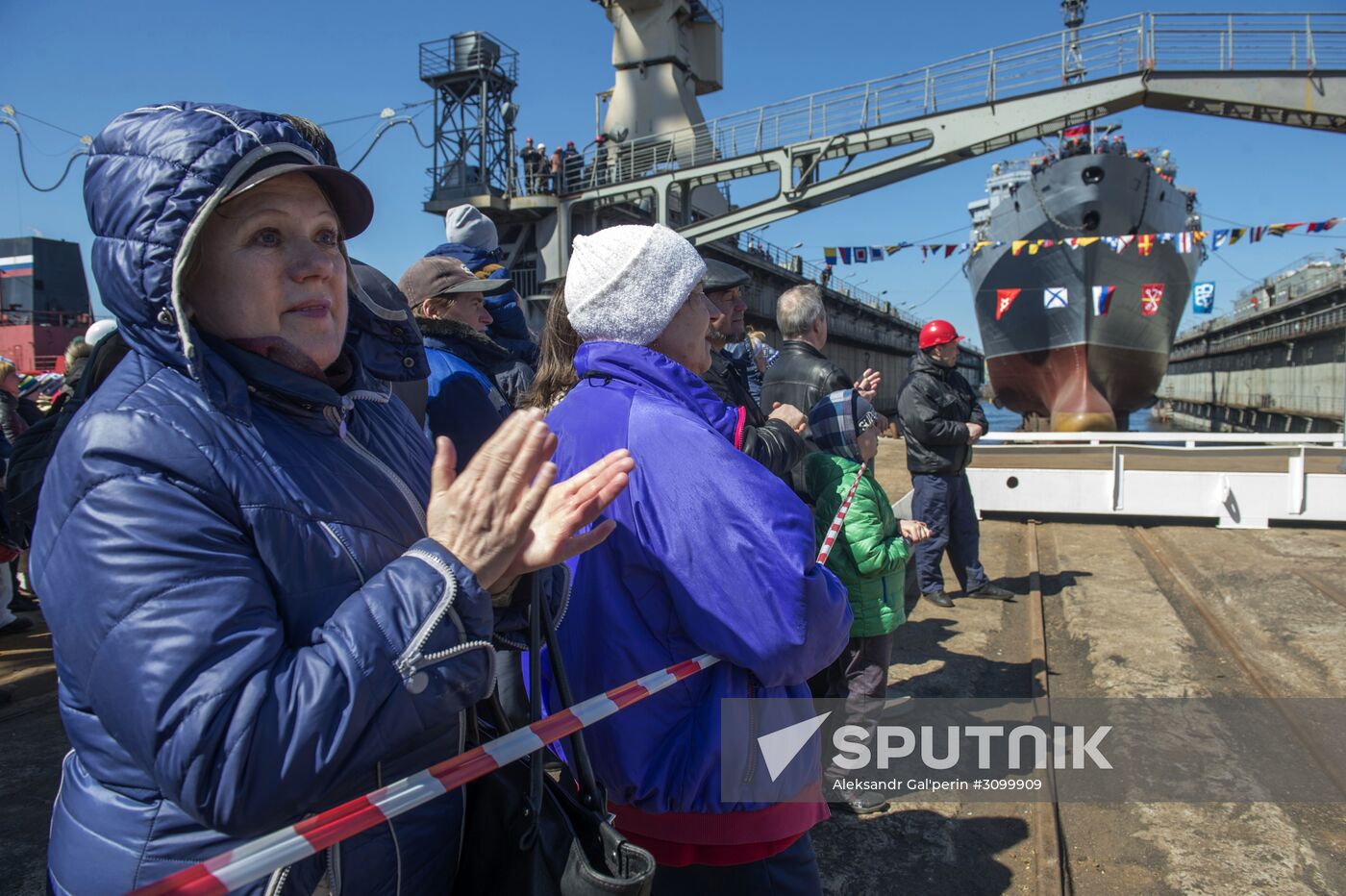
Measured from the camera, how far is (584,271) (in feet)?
6.56

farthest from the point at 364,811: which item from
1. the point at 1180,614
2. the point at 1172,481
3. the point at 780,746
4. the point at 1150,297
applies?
the point at 1150,297

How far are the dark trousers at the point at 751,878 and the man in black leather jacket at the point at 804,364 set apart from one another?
2.40 metres

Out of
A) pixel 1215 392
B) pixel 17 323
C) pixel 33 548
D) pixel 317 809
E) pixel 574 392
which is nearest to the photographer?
pixel 33 548

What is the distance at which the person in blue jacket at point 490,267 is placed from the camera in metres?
4.07

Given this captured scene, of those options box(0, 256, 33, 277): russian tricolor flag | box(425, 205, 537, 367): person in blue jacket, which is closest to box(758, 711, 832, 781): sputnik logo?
box(425, 205, 537, 367): person in blue jacket

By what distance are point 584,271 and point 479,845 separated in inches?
50.0

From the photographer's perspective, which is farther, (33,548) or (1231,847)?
(1231,847)

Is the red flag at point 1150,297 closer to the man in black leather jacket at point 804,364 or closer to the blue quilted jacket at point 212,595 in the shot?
the man in black leather jacket at point 804,364

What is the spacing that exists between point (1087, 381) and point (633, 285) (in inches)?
861

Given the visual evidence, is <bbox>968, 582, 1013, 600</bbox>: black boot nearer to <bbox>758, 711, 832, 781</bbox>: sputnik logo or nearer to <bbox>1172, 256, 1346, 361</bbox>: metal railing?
<bbox>758, 711, 832, 781</bbox>: sputnik logo

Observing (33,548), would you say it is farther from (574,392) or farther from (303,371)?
(574,392)

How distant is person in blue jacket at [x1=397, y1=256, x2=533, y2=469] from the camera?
9.04 ft

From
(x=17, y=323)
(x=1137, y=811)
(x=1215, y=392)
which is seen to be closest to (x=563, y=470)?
(x=1137, y=811)

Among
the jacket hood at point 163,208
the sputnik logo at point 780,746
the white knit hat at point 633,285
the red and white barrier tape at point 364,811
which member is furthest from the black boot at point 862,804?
the jacket hood at point 163,208
